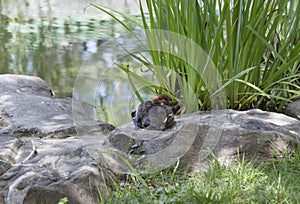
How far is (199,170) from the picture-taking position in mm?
2045

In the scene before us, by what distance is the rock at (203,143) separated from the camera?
2.08 meters

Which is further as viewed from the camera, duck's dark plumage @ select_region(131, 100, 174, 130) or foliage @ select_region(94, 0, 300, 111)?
foliage @ select_region(94, 0, 300, 111)

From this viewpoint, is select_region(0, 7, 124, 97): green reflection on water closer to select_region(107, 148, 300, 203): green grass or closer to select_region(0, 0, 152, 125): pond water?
select_region(0, 0, 152, 125): pond water

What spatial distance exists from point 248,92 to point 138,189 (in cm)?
88

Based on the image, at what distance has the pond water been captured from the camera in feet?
7.88

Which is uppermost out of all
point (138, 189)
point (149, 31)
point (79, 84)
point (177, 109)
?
point (149, 31)

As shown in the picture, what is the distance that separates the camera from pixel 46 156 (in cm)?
199

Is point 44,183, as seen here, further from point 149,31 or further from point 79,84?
point 149,31

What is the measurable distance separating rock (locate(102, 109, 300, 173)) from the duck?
0.07 m

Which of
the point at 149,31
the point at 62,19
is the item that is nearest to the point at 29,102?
the point at 149,31

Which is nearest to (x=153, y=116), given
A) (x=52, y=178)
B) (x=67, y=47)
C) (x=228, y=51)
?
(x=228, y=51)

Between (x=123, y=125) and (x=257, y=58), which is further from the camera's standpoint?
(x=257, y=58)

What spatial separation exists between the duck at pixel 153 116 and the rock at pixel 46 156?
196 millimetres

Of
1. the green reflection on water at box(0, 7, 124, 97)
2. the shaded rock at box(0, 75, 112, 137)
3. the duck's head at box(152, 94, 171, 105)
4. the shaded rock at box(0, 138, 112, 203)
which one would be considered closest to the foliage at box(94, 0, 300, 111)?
the duck's head at box(152, 94, 171, 105)
